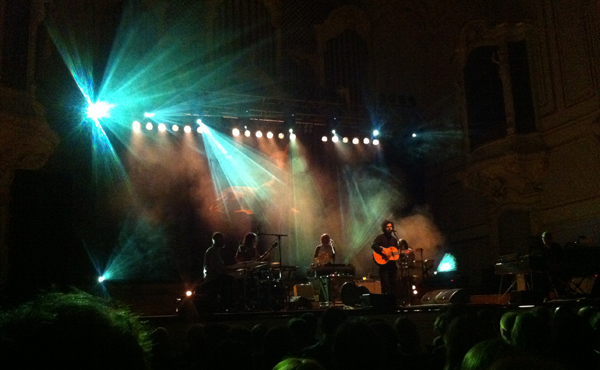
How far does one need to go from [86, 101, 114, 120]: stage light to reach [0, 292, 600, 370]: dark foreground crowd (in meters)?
8.09

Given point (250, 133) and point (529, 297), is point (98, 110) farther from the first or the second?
point (529, 297)

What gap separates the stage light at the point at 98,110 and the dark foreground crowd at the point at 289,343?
8086mm

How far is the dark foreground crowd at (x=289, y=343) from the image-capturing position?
72 cm

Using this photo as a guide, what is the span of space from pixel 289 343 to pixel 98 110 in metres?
9.29

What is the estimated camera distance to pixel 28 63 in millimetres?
8328

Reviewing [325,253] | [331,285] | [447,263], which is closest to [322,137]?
[325,253]

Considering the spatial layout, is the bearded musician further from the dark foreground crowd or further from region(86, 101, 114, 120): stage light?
the dark foreground crowd

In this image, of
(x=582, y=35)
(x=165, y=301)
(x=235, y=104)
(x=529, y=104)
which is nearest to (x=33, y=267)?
(x=165, y=301)

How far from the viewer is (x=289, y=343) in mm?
2691

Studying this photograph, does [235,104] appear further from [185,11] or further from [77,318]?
[77,318]

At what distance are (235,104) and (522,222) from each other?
20.9ft

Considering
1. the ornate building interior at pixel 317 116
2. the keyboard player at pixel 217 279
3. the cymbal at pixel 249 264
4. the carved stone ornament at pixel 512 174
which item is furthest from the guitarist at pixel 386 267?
the carved stone ornament at pixel 512 174

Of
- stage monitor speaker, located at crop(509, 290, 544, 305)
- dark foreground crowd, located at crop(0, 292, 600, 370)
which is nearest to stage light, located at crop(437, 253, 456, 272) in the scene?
stage monitor speaker, located at crop(509, 290, 544, 305)

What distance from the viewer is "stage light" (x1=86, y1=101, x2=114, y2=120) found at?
10.5 metres
